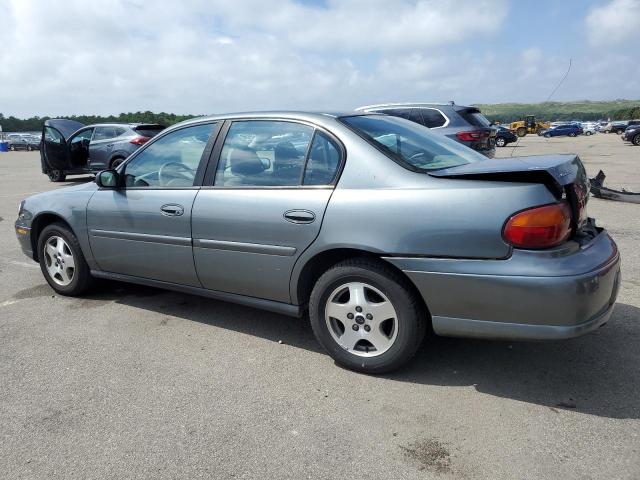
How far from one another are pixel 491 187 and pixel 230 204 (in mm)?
1688

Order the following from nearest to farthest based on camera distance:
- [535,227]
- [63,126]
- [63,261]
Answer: [535,227] < [63,261] < [63,126]

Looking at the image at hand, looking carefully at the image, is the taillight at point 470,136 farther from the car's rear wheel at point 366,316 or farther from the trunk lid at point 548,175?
the car's rear wheel at point 366,316

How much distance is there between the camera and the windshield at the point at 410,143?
10.8 feet

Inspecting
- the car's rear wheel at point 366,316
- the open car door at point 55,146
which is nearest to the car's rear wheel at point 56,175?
the open car door at point 55,146

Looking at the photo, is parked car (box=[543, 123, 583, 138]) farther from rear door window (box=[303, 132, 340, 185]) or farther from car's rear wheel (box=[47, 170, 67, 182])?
rear door window (box=[303, 132, 340, 185])

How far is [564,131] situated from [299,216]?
56923 millimetres

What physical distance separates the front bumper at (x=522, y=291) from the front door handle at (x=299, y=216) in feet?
1.90

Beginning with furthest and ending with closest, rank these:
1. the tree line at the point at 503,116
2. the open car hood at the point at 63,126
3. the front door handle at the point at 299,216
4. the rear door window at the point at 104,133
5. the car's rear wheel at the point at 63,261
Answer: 1. the tree line at the point at 503,116
2. the rear door window at the point at 104,133
3. the open car hood at the point at 63,126
4. the car's rear wheel at the point at 63,261
5. the front door handle at the point at 299,216

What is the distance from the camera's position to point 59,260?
4.77 m

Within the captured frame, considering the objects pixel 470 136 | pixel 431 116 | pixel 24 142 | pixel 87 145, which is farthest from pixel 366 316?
pixel 24 142

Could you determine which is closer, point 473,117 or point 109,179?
point 109,179

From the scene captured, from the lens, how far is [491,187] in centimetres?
275

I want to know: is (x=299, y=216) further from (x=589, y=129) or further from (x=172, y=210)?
(x=589, y=129)

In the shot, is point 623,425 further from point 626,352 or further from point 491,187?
point 491,187
